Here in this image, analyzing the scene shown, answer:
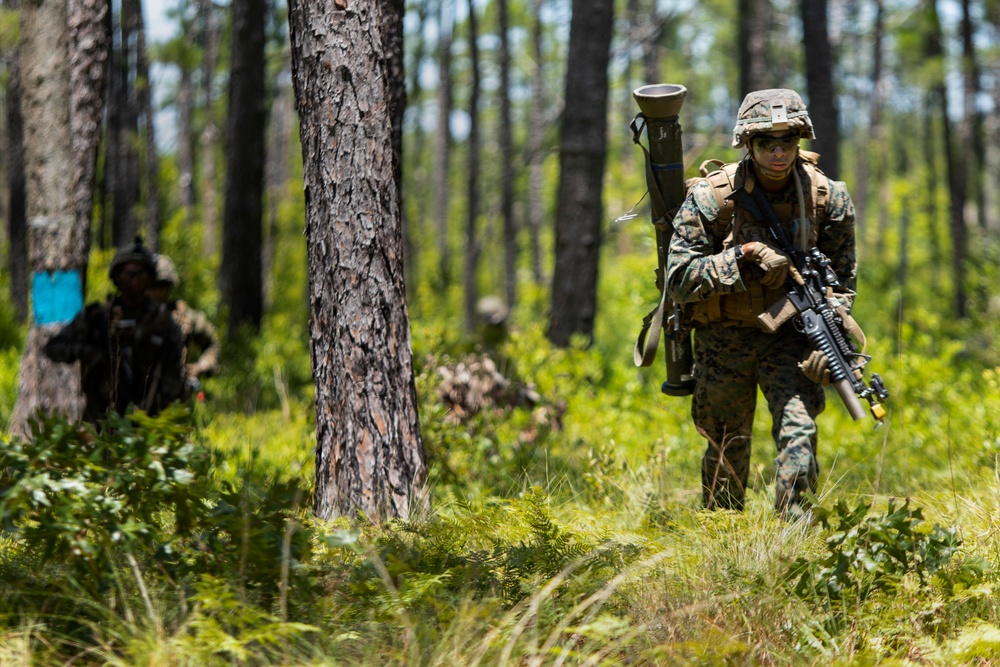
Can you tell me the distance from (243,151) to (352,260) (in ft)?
23.3

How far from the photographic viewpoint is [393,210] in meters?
4.13

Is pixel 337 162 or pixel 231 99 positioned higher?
pixel 231 99

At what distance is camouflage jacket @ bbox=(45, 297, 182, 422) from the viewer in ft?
17.8

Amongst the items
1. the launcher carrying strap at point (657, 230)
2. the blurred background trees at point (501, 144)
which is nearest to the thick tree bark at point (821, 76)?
the blurred background trees at point (501, 144)

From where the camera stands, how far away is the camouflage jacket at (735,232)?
4156mm

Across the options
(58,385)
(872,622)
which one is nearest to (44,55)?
(58,385)

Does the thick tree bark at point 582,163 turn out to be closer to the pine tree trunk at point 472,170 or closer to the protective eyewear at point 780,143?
the protective eyewear at point 780,143

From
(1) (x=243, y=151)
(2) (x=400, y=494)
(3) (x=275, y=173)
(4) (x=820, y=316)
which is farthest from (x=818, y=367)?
(3) (x=275, y=173)

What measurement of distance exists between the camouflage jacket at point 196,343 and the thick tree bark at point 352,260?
2318 mm

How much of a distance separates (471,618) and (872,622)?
132 centimetres

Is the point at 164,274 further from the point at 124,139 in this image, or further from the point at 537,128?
the point at 537,128

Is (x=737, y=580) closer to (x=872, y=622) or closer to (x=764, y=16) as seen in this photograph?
(x=872, y=622)

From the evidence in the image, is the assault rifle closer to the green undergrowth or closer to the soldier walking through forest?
the green undergrowth

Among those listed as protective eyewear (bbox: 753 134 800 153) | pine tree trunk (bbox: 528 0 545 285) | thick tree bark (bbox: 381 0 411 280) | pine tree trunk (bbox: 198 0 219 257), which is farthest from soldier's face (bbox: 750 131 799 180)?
pine tree trunk (bbox: 198 0 219 257)
